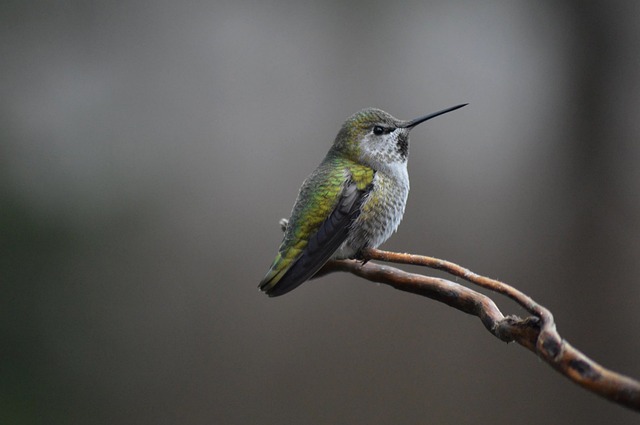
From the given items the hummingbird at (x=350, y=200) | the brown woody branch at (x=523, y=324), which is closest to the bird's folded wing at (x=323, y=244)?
the hummingbird at (x=350, y=200)

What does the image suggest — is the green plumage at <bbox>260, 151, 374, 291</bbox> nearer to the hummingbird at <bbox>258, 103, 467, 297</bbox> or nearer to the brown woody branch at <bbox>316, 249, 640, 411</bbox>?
the hummingbird at <bbox>258, 103, 467, 297</bbox>

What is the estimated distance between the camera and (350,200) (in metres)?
1.07

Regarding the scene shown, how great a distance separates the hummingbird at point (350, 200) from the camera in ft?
3.01

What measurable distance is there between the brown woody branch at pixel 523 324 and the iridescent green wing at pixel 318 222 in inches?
8.1

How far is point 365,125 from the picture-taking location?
1187 mm

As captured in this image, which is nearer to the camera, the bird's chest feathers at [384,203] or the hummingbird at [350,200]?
the hummingbird at [350,200]

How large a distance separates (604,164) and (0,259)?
9.95ft

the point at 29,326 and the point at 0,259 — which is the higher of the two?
the point at 0,259

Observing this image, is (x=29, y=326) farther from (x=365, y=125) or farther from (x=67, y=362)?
(x=365, y=125)

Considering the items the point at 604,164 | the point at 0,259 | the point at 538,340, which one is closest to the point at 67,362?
the point at 0,259

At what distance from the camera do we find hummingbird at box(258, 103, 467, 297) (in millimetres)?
917

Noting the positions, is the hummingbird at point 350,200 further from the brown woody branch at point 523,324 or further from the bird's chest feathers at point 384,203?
the brown woody branch at point 523,324

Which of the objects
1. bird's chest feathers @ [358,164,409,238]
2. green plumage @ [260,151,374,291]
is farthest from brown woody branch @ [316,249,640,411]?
bird's chest feathers @ [358,164,409,238]

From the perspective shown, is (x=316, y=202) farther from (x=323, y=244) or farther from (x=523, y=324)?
(x=523, y=324)
